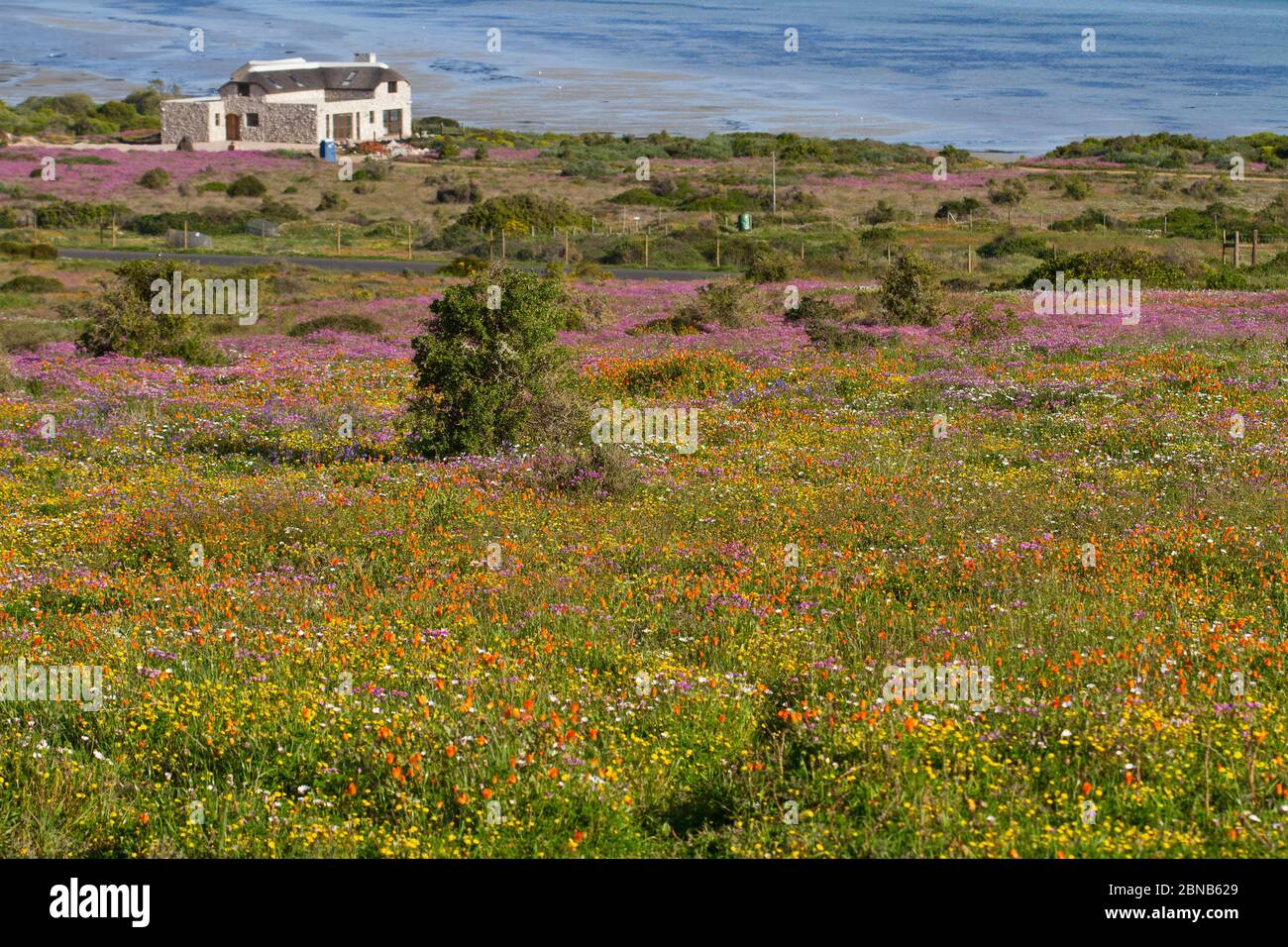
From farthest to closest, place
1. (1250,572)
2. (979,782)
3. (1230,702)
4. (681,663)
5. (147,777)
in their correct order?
(1250,572) < (681,663) < (1230,702) < (147,777) < (979,782)

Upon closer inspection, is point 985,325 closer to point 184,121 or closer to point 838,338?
point 838,338

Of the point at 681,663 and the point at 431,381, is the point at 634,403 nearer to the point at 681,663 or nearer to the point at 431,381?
the point at 431,381

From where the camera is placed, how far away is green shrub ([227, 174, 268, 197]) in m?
76.4

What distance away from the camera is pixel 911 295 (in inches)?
1251

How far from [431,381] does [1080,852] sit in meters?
14.6

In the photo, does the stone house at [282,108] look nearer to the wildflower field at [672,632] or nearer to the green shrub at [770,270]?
the green shrub at [770,270]

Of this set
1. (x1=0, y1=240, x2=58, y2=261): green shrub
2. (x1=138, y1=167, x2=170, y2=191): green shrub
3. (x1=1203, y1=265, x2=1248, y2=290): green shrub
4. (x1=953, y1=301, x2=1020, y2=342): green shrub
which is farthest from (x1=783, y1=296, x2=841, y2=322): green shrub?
(x1=138, y1=167, x2=170, y2=191): green shrub

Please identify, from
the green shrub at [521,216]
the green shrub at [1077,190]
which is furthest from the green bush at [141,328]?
the green shrub at [1077,190]

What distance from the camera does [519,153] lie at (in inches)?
4188

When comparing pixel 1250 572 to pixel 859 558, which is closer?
pixel 1250 572

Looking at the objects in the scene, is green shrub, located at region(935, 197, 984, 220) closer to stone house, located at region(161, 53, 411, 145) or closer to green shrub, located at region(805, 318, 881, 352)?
green shrub, located at region(805, 318, 881, 352)

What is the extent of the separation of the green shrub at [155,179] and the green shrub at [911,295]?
2367 inches
